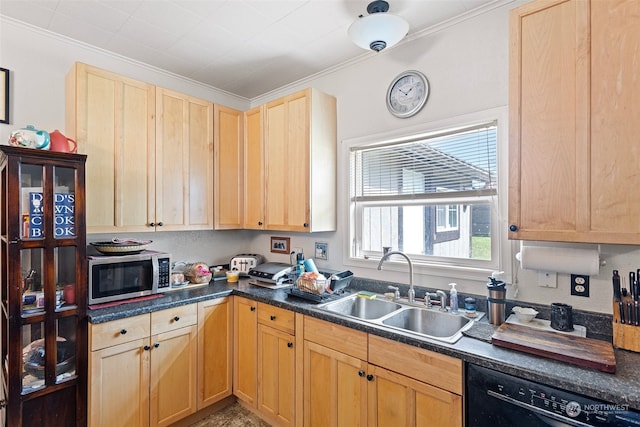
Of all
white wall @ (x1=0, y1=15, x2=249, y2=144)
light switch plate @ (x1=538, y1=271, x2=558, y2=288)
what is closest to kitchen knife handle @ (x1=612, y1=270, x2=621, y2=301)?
light switch plate @ (x1=538, y1=271, x2=558, y2=288)

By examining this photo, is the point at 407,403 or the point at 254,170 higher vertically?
the point at 254,170

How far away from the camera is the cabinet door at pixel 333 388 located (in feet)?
5.49

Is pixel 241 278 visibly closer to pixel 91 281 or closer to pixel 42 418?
pixel 91 281

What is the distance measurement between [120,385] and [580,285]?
8.39 ft

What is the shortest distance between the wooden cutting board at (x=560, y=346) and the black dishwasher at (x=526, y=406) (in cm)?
15

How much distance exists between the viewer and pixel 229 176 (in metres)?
2.84

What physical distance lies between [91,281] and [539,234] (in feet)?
7.94

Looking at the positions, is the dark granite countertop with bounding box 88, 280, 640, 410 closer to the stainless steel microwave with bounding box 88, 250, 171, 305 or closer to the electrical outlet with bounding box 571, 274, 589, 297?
the stainless steel microwave with bounding box 88, 250, 171, 305

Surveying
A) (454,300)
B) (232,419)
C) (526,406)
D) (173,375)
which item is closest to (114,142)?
(173,375)

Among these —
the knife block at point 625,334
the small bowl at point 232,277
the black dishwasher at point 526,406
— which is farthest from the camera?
the small bowl at point 232,277

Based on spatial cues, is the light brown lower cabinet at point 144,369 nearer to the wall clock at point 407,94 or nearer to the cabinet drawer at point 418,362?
the cabinet drawer at point 418,362

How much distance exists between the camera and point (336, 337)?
1.77 m

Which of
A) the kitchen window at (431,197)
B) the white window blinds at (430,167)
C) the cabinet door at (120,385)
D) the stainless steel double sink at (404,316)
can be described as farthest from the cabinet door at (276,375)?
the white window blinds at (430,167)

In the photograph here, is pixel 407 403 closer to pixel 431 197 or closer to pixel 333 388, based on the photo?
pixel 333 388
